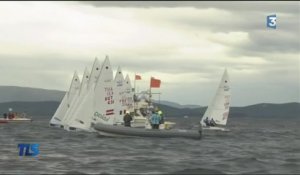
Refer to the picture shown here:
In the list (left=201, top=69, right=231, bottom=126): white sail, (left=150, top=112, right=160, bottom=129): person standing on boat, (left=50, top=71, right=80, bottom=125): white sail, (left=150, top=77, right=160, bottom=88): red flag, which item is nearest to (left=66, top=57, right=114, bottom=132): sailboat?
(left=150, top=112, right=160, bottom=129): person standing on boat

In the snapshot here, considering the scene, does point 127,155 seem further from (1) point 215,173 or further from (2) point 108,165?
(1) point 215,173

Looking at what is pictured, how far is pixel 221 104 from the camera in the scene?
7431 cm

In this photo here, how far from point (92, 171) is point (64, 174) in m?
1.83

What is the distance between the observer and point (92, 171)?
2616 centimetres

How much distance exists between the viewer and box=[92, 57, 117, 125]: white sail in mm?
52250

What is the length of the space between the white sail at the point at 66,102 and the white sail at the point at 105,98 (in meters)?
24.0

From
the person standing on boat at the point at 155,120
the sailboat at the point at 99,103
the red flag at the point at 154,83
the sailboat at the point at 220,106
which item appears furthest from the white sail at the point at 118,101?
the sailboat at the point at 220,106

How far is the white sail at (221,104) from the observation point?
74312 mm

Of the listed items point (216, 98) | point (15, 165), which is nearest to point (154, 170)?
point (15, 165)

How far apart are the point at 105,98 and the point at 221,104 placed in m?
25.1

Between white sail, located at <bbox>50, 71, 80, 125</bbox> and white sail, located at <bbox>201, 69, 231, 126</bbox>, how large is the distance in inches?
687

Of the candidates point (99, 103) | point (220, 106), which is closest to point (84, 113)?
point (99, 103)

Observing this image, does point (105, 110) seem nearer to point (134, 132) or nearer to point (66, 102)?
point (134, 132)

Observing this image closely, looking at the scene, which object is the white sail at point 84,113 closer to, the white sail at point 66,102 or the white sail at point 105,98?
the white sail at point 105,98
